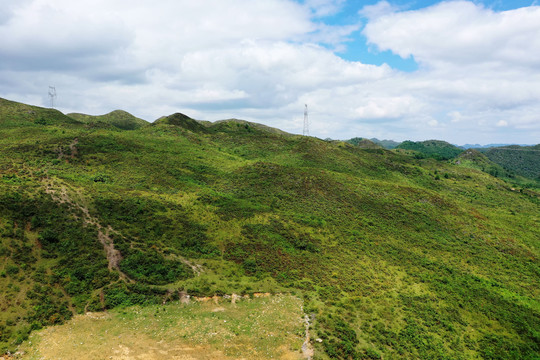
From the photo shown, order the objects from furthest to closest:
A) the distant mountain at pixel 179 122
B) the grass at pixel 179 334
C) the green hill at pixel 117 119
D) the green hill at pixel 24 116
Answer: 1. the green hill at pixel 117 119
2. the distant mountain at pixel 179 122
3. the green hill at pixel 24 116
4. the grass at pixel 179 334

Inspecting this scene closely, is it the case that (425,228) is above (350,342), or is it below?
above

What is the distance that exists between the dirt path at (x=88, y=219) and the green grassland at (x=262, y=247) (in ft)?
0.80

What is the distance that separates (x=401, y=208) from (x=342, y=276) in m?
41.4

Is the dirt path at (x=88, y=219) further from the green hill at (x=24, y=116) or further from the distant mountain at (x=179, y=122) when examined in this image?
the distant mountain at (x=179, y=122)

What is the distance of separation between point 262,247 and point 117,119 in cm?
17618

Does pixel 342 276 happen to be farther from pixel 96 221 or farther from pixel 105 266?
pixel 96 221

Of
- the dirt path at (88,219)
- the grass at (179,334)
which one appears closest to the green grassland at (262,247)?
the dirt path at (88,219)

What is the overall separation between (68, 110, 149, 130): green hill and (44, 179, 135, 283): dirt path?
139045 mm

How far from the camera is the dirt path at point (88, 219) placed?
3581 cm

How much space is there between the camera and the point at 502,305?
40969 mm

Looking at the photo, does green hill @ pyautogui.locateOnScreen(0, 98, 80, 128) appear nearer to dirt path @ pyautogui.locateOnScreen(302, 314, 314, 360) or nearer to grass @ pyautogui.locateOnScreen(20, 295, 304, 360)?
grass @ pyautogui.locateOnScreen(20, 295, 304, 360)

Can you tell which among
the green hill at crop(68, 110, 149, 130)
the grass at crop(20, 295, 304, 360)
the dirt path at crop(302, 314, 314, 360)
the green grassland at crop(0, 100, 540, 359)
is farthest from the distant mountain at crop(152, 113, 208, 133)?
the dirt path at crop(302, 314, 314, 360)

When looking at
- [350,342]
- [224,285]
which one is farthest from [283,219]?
[350,342]

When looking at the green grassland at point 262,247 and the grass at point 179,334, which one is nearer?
the grass at point 179,334
